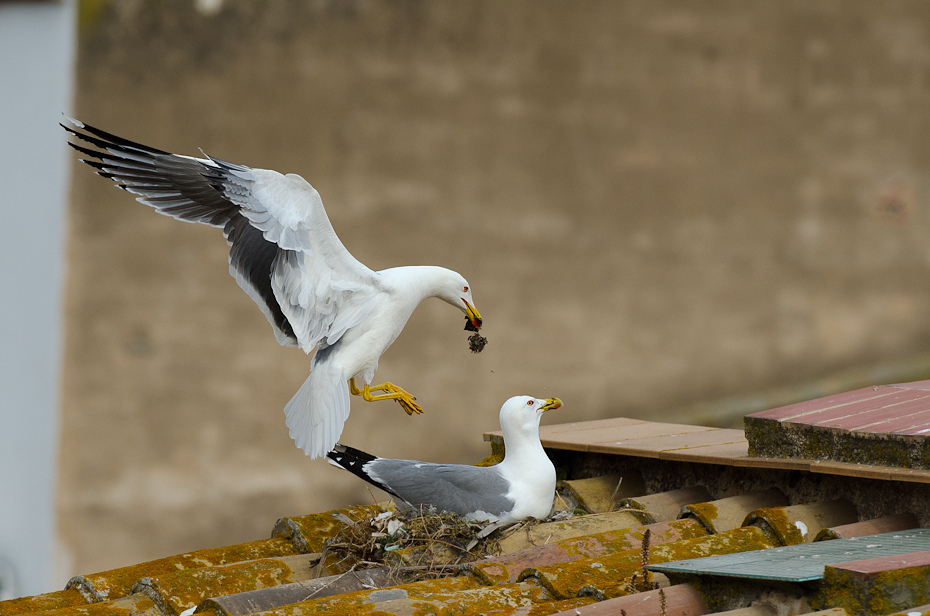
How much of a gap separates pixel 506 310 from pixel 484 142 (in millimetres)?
1215

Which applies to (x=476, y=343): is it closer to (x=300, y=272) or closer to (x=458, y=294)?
(x=458, y=294)

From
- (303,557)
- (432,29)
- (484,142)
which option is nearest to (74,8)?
(432,29)

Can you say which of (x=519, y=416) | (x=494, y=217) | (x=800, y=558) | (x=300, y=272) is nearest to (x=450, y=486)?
(x=519, y=416)

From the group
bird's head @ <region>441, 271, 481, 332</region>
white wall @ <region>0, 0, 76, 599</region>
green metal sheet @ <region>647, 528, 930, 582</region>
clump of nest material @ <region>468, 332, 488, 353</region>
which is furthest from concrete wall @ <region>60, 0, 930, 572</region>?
green metal sheet @ <region>647, 528, 930, 582</region>

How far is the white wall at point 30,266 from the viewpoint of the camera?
7312mm

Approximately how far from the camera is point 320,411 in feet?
12.2

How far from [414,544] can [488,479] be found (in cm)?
37

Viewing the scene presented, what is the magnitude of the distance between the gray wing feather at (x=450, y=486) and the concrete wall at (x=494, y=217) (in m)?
3.72

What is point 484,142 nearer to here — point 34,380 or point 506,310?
point 506,310

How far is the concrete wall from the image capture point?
7.36 m

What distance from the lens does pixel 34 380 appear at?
736cm

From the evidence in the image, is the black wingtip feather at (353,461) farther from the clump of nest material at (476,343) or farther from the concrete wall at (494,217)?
the concrete wall at (494,217)

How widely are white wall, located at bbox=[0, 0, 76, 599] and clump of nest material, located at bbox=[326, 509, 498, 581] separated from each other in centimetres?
424

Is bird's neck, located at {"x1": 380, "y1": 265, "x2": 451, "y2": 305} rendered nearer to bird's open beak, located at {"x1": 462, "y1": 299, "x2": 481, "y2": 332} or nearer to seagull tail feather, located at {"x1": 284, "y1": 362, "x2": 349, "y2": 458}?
bird's open beak, located at {"x1": 462, "y1": 299, "x2": 481, "y2": 332}
